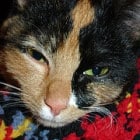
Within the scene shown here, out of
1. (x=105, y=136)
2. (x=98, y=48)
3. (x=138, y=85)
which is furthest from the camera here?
(x=138, y=85)

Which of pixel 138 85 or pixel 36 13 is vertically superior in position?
pixel 36 13

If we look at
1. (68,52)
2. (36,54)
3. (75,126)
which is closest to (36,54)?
(36,54)

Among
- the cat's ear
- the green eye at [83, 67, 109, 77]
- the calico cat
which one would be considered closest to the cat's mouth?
the calico cat

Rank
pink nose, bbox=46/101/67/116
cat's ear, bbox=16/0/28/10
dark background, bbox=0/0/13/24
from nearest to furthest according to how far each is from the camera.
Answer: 1. pink nose, bbox=46/101/67/116
2. cat's ear, bbox=16/0/28/10
3. dark background, bbox=0/0/13/24

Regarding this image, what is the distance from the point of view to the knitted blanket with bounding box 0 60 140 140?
1360mm

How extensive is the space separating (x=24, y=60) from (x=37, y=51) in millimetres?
50

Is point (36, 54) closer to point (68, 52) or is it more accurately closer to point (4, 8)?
point (68, 52)

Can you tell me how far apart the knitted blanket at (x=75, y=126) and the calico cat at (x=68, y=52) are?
0.22ft

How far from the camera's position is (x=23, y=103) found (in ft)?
4.40

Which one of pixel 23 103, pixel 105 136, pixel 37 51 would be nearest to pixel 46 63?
pixel 37 51

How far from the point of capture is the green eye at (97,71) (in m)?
1.29

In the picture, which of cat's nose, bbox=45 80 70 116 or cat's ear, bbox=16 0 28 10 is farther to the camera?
cat's ear, bbox=16 0 28 10

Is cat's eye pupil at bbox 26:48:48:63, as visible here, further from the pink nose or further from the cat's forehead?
the pink nose

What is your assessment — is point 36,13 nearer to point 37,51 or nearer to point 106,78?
point 37,51
